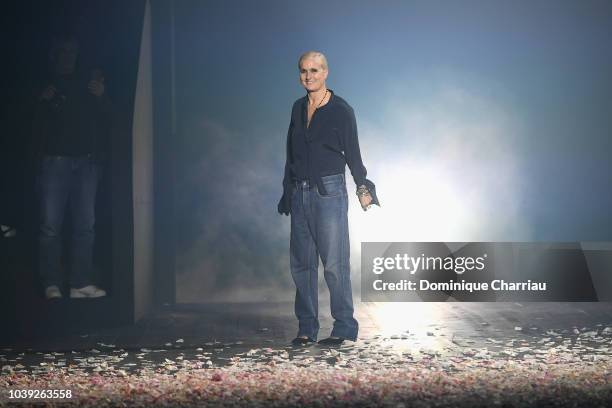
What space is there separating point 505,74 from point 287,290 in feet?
7.54

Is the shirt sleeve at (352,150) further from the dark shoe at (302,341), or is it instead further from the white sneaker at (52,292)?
the white sneaker at (52,292)

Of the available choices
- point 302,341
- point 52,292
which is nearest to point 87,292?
point 52,292

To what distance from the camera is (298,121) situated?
18.8ft

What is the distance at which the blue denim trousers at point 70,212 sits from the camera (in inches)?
259

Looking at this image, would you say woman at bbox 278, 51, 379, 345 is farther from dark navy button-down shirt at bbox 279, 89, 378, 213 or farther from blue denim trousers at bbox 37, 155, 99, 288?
blue denim trousers at bbox 37, 155, 99, 288

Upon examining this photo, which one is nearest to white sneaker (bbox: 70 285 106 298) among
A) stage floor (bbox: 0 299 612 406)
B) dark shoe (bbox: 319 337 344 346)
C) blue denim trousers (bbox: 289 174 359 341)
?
stage floor (bbox: 0 299 612 406)

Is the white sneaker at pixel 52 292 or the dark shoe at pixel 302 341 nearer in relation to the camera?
the dark shoe at pixel 302 341

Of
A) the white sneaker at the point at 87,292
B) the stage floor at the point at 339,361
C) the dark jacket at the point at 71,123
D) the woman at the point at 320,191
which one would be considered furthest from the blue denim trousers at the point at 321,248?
the dark jacket at the point at 71,123

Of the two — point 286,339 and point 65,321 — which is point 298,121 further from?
point 65,321

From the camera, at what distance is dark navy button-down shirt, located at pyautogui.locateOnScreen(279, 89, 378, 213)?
565cm

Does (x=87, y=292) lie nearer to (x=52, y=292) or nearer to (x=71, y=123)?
(x=52, y=292)

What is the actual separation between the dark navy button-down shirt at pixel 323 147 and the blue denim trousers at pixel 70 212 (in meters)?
1.48

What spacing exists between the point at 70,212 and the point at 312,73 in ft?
6.34

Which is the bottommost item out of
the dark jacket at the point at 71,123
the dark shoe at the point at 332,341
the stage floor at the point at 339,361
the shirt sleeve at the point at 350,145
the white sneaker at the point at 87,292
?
the stage floor at the point at 339,361
